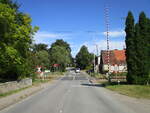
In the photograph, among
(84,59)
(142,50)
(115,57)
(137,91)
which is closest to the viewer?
(137,91)

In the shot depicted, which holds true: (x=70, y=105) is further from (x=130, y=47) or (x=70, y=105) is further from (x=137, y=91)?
(x=130, y=47)

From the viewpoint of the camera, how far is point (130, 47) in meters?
30.4

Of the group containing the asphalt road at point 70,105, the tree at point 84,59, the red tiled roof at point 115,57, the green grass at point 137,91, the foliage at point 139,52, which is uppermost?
the tree at point 84,59

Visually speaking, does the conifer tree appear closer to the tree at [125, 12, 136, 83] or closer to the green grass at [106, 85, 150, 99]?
the tree at [125, 12, 136, 83]

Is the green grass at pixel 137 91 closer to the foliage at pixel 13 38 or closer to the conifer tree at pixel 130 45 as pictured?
the conifer tree at pixel 130 45

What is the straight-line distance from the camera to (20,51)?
2917 cm

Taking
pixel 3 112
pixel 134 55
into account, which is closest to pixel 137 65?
pixel 134 55

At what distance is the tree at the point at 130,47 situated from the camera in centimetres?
3000

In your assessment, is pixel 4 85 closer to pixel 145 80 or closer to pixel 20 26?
pixel 20 26

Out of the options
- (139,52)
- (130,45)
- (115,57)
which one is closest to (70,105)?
(139,52)

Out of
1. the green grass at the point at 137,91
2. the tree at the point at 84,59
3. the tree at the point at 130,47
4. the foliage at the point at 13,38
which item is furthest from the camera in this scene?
the tree at the point at 84,59

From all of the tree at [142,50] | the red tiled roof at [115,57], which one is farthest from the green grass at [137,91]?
the red tiled roof at [115,57]

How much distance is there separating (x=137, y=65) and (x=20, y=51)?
13.9 meters

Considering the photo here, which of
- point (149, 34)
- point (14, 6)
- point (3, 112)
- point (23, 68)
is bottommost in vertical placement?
point (3, 112)
